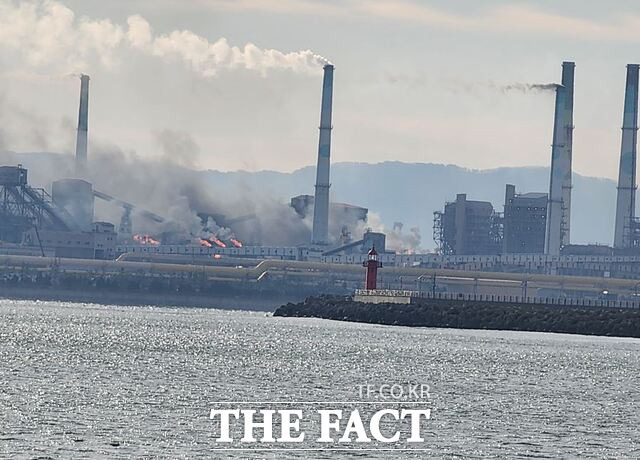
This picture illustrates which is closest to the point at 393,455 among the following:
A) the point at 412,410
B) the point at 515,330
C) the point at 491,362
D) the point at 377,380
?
the point at 412,410

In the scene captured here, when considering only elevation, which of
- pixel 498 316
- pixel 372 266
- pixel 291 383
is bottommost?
pixel 291 383

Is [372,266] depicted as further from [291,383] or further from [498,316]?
[291,383]

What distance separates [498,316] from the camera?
151 meters

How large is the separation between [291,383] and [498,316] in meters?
72.2

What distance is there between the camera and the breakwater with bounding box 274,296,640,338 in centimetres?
14412

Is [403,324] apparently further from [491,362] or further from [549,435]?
[549,435]

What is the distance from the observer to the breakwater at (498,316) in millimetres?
144125

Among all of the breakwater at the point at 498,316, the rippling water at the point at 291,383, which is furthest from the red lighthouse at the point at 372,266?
the rippling water at the point at 291,383

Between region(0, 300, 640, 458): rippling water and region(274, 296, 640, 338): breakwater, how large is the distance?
3368 mm

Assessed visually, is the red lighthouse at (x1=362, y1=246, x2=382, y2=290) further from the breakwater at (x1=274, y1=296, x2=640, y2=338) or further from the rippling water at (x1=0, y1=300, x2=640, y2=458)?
the rippling water at (x1=0, y1=300, x2=640, y2=458)

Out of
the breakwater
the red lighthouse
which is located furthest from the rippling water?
the red lighthouse

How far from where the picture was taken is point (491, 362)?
103 m

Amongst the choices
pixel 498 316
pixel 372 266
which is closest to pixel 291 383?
pixel 498 316

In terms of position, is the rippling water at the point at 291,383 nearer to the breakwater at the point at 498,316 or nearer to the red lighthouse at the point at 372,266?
the breakwater at the point at 498,316
